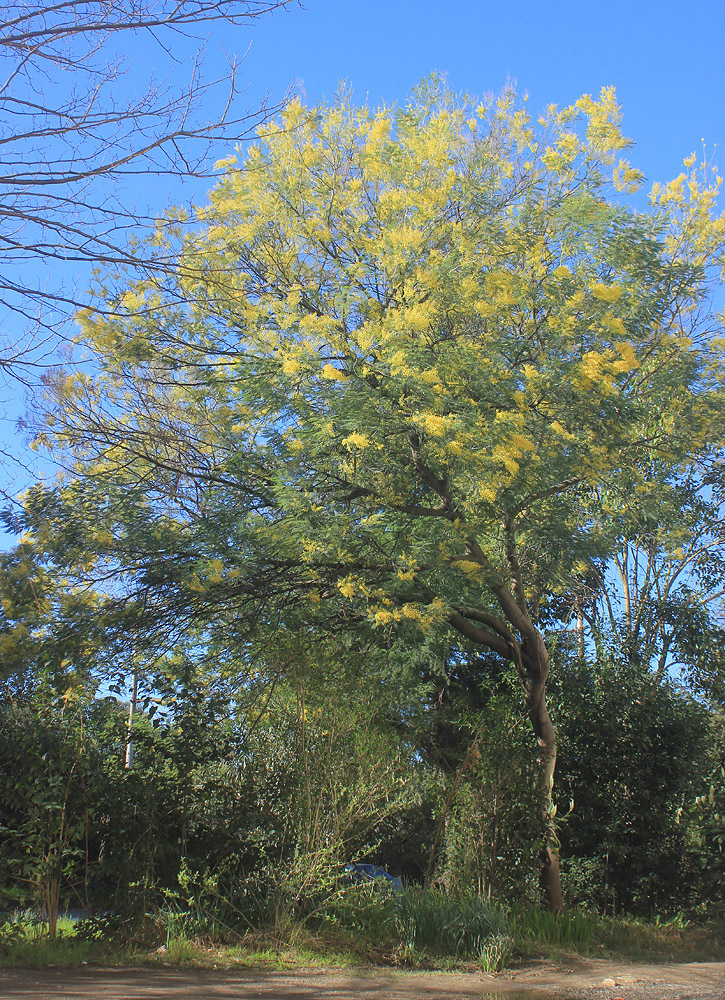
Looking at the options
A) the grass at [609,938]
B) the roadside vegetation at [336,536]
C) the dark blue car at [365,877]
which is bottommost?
the grass at [609,938]

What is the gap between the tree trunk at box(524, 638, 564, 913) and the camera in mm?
7823

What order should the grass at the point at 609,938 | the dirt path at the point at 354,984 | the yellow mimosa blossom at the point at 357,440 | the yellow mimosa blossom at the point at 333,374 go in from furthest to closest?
the grass at the point at 609,938 < the yellow mimosa blossom at the point at 333,374 < the yellow mimosa blossom at the point at 357,440 < the dirt path at the point at 354,984

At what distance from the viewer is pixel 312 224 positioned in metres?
8.05

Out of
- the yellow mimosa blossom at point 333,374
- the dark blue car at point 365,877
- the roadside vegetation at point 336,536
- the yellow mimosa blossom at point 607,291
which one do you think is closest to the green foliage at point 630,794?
the roadside vegetation at point 336,536

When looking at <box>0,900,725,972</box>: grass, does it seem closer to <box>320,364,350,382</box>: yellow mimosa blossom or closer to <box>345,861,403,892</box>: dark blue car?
<box>345,861,403,892</box>: dark blue car

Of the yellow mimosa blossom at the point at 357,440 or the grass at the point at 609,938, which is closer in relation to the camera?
the yellow mimosa blossom at the point at 357,440

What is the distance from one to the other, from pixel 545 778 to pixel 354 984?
136 inches

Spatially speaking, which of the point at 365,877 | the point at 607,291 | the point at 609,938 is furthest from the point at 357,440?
the point at 609,938

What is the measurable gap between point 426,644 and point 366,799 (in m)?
2.26

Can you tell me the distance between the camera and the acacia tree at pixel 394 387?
22.7 feet

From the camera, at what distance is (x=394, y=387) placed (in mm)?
6625

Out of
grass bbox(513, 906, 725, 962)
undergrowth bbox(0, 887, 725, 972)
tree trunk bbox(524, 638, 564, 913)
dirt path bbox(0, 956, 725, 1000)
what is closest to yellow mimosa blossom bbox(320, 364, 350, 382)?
tree trunk bbox(524, 638, 564, 913)

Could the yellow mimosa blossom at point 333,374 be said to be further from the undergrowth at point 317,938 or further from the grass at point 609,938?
the grass at point 609,938

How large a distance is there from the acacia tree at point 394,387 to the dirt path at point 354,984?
1.89 meters
